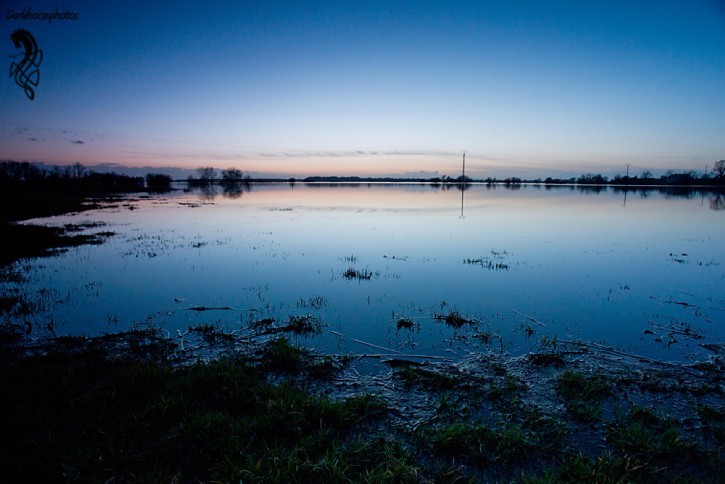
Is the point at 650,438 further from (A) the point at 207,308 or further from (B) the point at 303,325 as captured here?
(A) the point at 207,308

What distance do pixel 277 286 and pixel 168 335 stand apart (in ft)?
18.3

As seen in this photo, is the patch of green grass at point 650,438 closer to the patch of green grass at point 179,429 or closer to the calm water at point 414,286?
the calm water at point 414,286

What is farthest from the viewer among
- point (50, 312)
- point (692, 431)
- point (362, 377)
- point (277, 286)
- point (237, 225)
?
point (237, 225)

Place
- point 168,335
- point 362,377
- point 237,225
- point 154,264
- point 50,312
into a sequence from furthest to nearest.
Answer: point 237,225 → point 154,264 → point 50,312 → point 168,335 → point 362,377

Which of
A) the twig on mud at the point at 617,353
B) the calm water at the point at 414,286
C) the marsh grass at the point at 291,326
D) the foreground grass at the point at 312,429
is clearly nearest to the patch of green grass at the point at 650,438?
the foreground grass at the point at 312,429

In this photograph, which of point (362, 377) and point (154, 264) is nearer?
point (362, 377)

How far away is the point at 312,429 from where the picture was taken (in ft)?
19.4

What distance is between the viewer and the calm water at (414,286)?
10.5 meters

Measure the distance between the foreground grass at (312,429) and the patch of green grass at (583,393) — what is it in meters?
0.03

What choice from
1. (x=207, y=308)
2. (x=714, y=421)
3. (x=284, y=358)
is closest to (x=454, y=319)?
(x=284, y=358)

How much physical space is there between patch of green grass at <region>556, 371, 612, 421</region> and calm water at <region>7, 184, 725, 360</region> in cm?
181

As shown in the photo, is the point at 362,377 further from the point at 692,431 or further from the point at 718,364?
the point at 718,364

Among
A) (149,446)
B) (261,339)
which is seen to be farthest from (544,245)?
(149,446)

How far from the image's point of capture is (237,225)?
118ft
